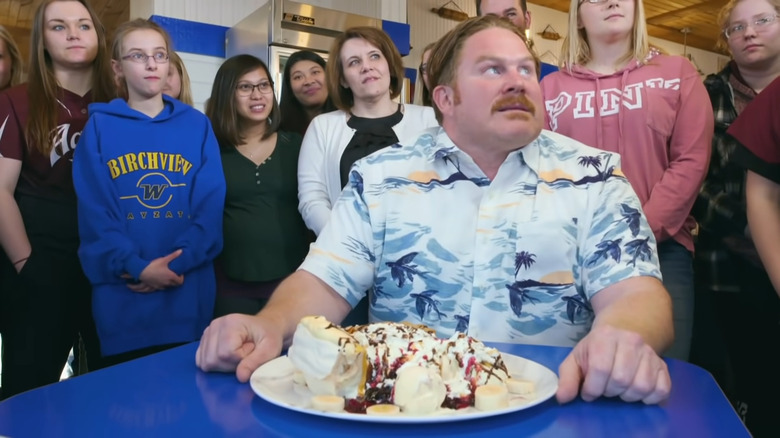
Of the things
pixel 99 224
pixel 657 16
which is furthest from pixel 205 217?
pixel 657 16

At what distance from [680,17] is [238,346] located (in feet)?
27.6

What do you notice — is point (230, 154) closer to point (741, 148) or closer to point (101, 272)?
point (101, 272)

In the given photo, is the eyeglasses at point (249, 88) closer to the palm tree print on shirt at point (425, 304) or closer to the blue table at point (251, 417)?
the palm tree print on shirt at point (425, 304)

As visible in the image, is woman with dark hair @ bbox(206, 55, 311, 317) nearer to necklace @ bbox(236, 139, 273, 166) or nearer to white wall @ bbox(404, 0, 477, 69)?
necklace @ bbox(236, 139, 273, 166)

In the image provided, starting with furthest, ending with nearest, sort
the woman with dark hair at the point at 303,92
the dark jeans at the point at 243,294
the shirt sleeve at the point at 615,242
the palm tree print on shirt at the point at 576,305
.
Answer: the woman with dark hair at the point at 303,92
the dark jeans at the point at 243,294
the palm tree print on shirt at the point at 576,305
the shirt sleeve at the point at 615,242

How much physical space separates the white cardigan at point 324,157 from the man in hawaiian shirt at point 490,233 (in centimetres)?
87

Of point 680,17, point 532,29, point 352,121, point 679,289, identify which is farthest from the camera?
point 680,17

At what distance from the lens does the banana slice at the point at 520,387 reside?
0.82 m

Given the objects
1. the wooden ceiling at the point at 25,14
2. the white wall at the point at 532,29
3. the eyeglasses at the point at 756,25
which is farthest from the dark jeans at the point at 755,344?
the wooden ceiling at the point at 25,14

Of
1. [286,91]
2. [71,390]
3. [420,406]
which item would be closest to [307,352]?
[420,406]

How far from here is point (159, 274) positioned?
6.96ft

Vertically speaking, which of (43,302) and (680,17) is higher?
(680,17)

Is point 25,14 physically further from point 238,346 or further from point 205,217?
point 238,346

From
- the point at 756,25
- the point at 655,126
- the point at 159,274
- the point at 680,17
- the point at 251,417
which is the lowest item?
the point at 159,274
